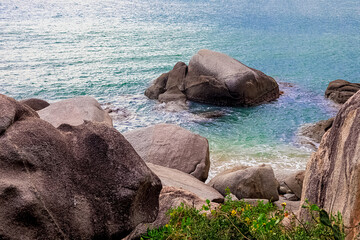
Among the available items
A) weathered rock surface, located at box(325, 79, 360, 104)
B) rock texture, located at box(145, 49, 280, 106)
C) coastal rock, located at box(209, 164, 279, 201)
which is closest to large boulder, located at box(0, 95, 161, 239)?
coastal rock, located at box(209, 164, 279, 201)

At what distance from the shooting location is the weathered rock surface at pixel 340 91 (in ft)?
51.0

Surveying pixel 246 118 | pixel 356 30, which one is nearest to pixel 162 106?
pixel 246 118

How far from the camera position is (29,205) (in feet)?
9.99

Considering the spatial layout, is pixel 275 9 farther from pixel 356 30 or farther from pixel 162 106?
pixel 162 106

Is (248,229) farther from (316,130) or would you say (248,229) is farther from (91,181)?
(316,130)

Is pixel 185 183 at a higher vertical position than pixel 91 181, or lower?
lower

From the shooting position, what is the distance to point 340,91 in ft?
52.4

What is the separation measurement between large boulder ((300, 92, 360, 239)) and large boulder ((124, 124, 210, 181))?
456 centimetres

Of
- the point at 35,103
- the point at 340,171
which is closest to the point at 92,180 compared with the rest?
the point at 340,171

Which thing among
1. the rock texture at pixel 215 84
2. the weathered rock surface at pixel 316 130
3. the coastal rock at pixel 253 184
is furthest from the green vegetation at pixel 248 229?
the rock texture at pixel 215 84

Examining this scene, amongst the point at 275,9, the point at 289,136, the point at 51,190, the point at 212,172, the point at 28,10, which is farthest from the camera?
the point at 275,9

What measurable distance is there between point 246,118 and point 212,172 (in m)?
4.79

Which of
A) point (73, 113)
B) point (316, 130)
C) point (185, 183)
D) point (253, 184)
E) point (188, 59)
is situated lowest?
point (316, 130)

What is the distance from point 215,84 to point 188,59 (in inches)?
268
